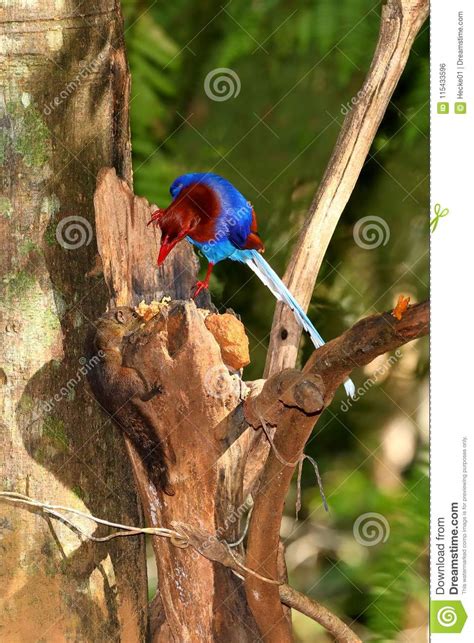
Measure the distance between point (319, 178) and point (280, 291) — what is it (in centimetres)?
17

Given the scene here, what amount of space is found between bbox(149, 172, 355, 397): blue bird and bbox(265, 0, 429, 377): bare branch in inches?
1.5

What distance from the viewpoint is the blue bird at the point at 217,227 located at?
1.18 metres

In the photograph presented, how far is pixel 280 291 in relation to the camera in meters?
1.23

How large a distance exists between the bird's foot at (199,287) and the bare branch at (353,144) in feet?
0.37

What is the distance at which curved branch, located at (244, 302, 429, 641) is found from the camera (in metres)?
0.97

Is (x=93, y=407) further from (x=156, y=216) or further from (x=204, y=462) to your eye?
(x=156, y=216)

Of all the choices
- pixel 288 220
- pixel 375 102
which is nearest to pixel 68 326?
pixel 288 220

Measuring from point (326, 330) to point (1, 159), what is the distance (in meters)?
0.49

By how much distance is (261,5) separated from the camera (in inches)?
48.2

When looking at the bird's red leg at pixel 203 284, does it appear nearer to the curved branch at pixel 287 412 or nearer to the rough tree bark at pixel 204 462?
the rough tree bark at pixel 204 462

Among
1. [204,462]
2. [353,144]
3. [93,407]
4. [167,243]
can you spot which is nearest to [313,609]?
[204,462]

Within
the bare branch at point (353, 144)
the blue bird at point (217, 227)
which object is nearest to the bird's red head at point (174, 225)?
the blue bird at point (217, 227)

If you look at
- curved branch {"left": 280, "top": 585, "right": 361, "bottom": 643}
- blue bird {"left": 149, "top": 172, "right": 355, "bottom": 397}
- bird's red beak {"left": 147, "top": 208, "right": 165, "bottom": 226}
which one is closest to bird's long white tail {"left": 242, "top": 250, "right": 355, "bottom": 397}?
blue bird {"left": 149, "top": 172, "right": 355, "bottom": 397}
